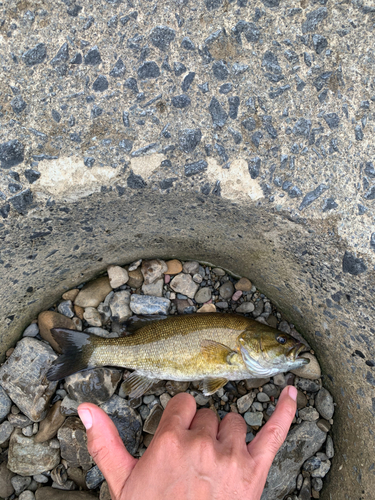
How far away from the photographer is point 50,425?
2975 millimetres

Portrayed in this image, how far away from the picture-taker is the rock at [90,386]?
9.73ft

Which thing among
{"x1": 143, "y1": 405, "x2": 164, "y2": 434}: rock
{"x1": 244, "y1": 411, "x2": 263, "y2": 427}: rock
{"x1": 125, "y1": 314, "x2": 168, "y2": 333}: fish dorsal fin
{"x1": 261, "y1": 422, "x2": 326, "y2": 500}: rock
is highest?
{"x1": 125, "y1": 314, "x2": 168, "y2": 333}: fish dorsal fin

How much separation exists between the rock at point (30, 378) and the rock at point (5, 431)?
0.20 meters

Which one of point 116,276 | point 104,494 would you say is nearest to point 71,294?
point 116,276

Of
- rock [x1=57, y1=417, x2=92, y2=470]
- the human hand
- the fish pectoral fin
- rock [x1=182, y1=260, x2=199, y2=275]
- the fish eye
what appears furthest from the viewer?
rock [x1=182, y1=260, x2=199, y2=275]

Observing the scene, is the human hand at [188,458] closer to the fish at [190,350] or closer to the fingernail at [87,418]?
the fingernail at [87,418]

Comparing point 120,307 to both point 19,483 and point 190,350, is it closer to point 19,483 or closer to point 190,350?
point 190,350

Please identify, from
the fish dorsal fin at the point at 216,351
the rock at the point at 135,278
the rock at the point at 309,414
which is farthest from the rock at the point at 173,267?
the rock at the point at 309,414

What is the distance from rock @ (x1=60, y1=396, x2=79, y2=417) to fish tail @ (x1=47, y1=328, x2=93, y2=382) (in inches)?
11.0

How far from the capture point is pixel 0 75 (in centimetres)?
195

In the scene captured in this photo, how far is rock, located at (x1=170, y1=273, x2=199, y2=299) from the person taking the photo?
10.9 feet

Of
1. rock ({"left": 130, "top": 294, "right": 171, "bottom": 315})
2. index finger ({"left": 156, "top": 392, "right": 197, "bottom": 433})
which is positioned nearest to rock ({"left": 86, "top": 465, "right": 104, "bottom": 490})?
index finger ({"left": 156, "top": 392, "right": 197, "bottom": 433})

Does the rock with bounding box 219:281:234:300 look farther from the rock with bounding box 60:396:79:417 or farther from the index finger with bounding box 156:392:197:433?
the rock with bounding box 60:396:79:417

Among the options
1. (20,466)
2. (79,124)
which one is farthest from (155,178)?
(20,466)
